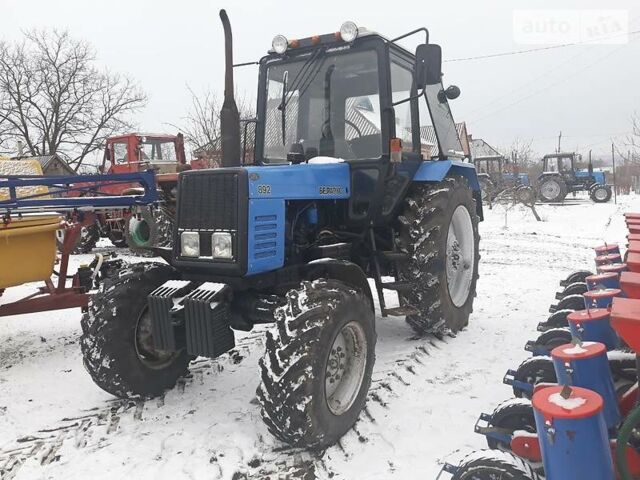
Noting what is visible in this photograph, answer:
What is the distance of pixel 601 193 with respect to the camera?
2594 centimetres

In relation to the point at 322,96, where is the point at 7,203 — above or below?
below

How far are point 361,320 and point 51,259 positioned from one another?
3.22 meters

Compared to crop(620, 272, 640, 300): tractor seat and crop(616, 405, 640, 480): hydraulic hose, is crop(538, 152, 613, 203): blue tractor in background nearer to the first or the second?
crop(620, 272, 640, 300): tractor seat

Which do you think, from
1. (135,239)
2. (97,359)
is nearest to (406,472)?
(97,359)

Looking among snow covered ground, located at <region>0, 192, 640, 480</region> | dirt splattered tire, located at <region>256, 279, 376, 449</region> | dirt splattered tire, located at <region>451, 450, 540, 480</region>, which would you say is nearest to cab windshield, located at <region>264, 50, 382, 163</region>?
dirt splattered tire, located at <region>256, 279, 376, 449</region>

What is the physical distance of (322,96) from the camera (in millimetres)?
4258

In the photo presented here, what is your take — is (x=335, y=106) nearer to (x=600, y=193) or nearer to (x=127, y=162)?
(x=127, y=162)

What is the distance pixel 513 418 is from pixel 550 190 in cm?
2598

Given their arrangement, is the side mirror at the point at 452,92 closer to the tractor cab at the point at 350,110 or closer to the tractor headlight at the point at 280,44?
the tractor cab at the point at 350,110

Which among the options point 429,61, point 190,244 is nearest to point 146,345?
point 190,244

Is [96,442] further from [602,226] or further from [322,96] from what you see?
[602,226]

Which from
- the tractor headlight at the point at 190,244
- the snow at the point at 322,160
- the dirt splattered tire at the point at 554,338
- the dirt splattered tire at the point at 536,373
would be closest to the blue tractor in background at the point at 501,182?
the snow at the point at 322,160

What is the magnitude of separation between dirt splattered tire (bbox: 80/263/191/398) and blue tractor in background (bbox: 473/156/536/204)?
1634 cm

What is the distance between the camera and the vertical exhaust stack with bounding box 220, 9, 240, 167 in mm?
3545
